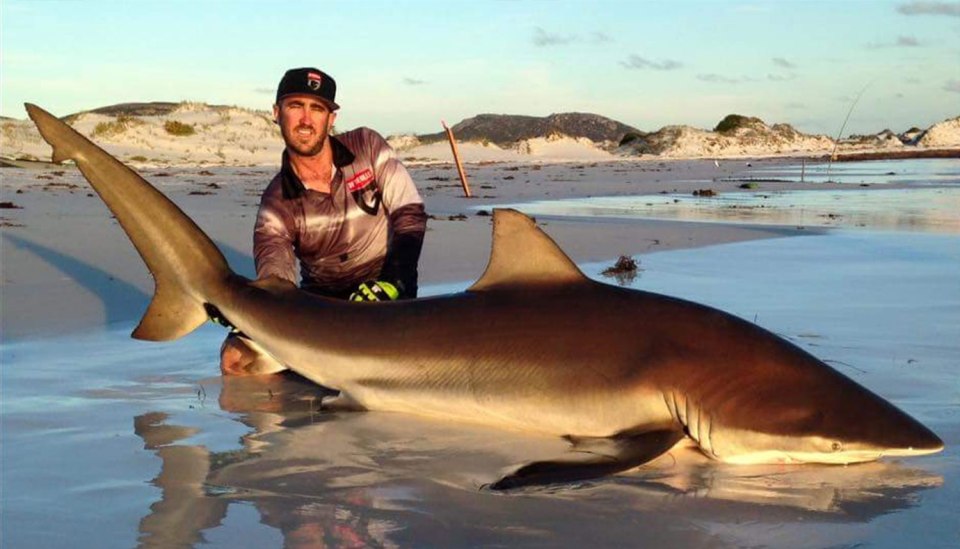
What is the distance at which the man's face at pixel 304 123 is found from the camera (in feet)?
19.3

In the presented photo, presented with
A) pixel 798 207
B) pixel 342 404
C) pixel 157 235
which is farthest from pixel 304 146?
pixel 798 207

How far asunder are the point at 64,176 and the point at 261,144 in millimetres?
28155

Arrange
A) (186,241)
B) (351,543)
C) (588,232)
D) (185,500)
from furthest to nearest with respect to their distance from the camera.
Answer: (588,232) → (186,241) → (185,500) → (351,543)

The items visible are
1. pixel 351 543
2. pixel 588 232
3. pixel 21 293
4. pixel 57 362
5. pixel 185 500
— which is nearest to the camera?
pixel 351 543

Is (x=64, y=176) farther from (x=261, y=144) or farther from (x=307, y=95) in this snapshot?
(x=261, y=144)

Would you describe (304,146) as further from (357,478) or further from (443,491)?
(443,491)

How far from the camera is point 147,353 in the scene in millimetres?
6109

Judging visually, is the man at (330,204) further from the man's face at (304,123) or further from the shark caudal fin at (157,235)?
the shark caudal fin at (157,235)

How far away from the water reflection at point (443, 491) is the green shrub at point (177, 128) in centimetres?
4875

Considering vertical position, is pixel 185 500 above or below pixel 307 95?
below

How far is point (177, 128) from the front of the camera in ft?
169

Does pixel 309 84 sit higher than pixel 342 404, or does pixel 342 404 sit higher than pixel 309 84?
pixel 309 84

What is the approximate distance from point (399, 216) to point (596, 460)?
2.81m

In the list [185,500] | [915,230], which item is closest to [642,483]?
[185,500]
